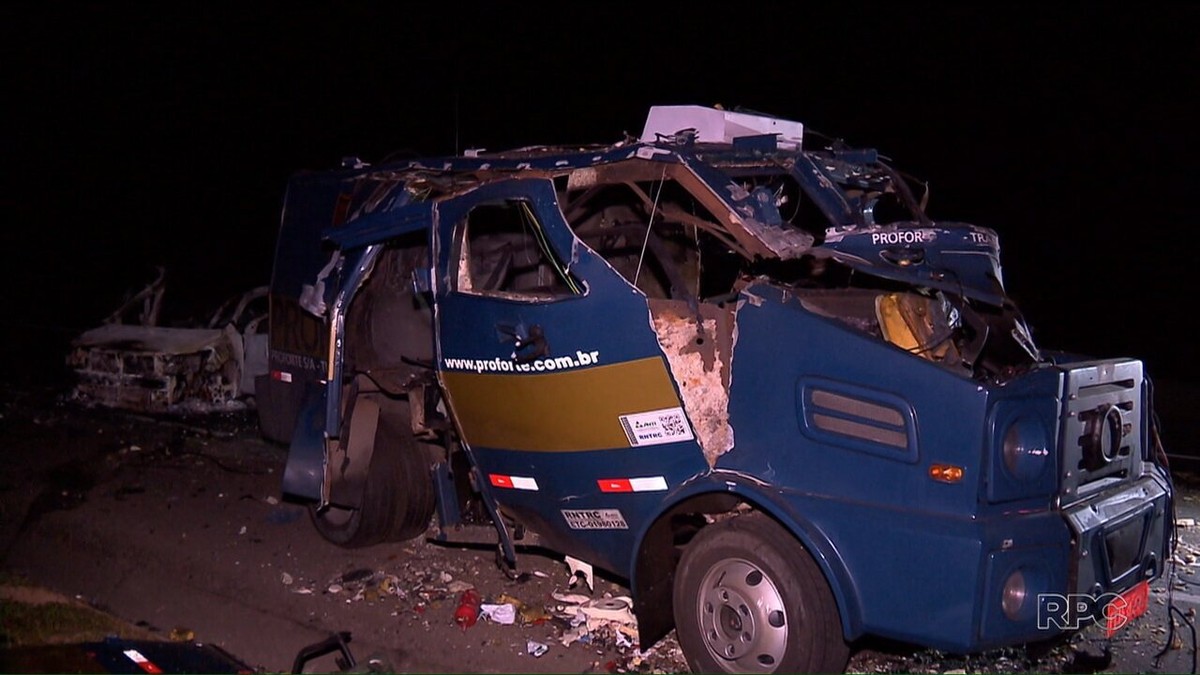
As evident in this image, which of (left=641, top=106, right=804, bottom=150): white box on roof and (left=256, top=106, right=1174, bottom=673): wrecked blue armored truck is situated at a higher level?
(left=641, top=106, right=804, bottom=150): white box on roof

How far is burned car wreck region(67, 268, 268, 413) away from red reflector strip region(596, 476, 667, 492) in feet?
25.6

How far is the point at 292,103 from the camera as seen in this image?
122 feet

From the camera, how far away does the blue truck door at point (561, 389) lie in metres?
5.14

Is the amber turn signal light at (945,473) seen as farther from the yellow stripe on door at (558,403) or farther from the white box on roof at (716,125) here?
the white box on roof at (716,125)

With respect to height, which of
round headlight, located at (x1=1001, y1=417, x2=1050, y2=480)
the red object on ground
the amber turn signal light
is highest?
round headlight, located at (x1=1001, y1=417, x2=1050, y2=480)

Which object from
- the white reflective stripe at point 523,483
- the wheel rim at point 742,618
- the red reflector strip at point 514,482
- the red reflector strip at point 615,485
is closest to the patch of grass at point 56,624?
the red reflector strip at point 514,482

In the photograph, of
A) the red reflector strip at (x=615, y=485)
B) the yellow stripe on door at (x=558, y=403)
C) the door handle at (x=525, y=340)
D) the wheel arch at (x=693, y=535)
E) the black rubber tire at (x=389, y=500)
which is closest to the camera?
the wheel arch at (x=693, y=535)

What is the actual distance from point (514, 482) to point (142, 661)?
A: 82.8 inches

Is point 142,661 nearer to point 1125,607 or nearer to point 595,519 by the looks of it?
point 595,519

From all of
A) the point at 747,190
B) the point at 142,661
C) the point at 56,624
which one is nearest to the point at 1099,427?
the point at 747,190

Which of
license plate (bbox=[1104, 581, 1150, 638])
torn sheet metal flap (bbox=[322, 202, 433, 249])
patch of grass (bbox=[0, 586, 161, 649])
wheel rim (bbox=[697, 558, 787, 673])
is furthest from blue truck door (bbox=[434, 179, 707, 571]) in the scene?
patch of grass (bbox=[0, 586, 161, 649])

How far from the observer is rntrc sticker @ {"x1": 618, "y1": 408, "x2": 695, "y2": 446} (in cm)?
505

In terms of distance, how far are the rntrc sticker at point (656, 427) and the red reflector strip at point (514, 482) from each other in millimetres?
876

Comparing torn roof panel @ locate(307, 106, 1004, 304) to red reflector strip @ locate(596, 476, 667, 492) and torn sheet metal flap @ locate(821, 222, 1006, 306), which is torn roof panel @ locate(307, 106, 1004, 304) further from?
red reflector strip @ locate(596, 476, 667, 492)
